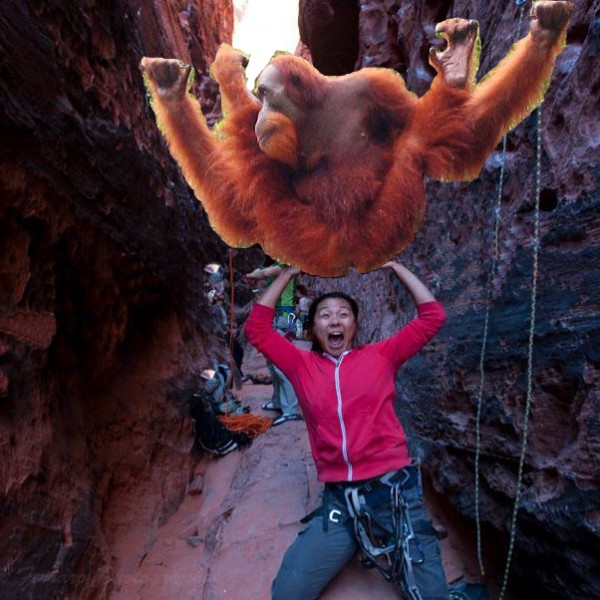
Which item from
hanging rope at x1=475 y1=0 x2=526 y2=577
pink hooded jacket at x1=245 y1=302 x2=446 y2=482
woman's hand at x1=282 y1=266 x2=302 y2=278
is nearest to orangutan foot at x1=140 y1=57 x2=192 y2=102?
woman's hand at x1=282 y1=266 x2=302 y2=278

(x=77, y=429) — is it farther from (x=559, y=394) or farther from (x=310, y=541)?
(x=559, y=394)

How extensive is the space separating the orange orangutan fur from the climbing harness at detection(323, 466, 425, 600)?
86cm

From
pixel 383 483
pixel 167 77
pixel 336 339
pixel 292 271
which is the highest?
pixel 167 77

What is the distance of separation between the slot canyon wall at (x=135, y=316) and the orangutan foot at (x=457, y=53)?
40 cm

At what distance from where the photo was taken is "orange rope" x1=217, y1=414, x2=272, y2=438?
367cm

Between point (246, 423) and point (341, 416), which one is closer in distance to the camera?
point (341, 416)

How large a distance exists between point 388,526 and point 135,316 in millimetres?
2346

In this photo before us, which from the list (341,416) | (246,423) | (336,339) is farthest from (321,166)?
(246,423)

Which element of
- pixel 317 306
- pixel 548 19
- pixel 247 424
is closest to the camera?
pixel 548 19

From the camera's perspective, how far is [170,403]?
3.33m

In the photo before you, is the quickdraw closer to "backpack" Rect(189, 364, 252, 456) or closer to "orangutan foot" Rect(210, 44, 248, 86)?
"orangutan foot" Rect(210, 44, 248, 86)

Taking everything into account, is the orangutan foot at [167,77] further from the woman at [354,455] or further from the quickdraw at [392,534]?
the quickdraw at [392,534]

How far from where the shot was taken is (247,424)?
3.75m

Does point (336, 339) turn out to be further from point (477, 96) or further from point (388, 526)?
point (477, 96)
